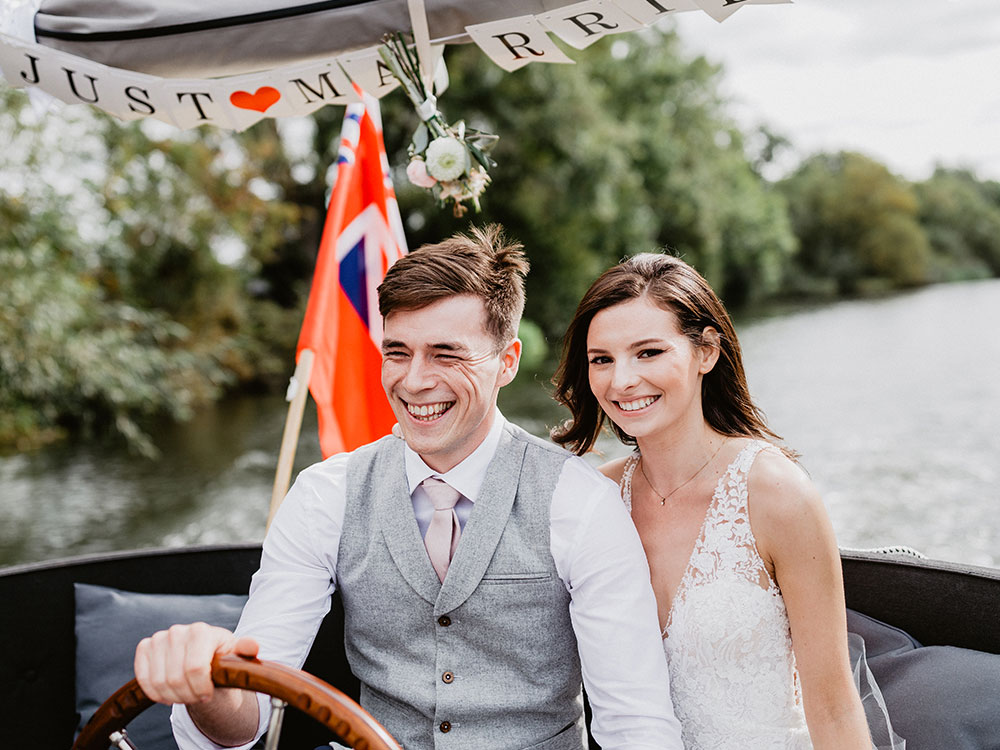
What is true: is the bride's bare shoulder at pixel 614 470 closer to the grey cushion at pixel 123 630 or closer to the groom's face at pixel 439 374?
the groom's face at pixel 439 374

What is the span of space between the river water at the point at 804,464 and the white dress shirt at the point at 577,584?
253 inches

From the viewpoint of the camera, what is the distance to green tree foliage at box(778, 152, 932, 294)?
48844mm

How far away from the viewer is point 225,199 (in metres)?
14.2

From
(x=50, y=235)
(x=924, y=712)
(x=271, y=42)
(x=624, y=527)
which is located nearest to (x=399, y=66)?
(x=271, y=42)

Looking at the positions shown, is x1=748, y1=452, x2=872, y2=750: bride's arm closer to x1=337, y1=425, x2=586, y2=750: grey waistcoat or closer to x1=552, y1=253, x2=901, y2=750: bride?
x1=552, y1=253, x2=901, y2=750: bride

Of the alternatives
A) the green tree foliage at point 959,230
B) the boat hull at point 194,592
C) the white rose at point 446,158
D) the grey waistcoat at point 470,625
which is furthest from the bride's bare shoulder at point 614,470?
the green tree foliage at point 959,230

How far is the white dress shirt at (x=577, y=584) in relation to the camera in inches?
63.6

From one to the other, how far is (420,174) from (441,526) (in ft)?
3.66

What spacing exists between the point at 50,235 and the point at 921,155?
56.8m

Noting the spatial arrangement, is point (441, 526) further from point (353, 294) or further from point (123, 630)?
point (353, 294)

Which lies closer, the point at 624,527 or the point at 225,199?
the point at 624,527

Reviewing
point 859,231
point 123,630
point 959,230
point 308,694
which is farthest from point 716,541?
point 959,230

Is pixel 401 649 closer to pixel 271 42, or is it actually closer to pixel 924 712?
pixel 924 712

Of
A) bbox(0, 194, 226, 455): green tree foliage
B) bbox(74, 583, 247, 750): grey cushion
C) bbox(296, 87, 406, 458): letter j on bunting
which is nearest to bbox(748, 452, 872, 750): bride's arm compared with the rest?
bbox(74, 583, 247, 750): grey cushion
